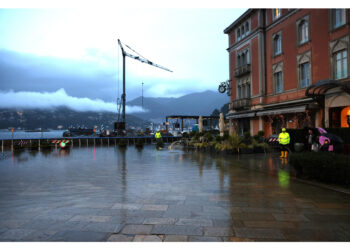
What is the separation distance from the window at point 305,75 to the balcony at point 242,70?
7.84 m

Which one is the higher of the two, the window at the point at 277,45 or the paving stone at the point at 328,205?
the window at the point at 277,45

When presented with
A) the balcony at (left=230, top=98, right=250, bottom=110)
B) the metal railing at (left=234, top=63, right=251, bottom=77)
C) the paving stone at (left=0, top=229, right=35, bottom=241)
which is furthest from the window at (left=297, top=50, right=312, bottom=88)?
the paving stone at (left=0, top=229, right=35, bottom=241)

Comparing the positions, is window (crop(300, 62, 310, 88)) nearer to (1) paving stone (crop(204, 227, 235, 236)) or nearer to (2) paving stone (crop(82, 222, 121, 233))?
(1) paving stone (crop(204, 227, 235, 236))

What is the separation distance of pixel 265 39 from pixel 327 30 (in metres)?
8.99

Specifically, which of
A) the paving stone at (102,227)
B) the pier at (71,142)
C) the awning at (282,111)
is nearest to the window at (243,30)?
the awning at (282,111)

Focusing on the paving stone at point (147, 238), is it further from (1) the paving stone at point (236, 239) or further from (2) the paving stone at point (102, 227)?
(1) the paving stone at point (236, 239)

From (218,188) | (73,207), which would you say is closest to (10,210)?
(73,207)

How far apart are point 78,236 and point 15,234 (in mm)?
998

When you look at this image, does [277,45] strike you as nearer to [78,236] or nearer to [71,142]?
[71,142]

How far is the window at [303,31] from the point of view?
2273cm

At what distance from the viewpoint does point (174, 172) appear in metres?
9.73

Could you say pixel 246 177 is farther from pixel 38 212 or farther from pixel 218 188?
pixel 38 212

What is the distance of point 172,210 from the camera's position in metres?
5.03

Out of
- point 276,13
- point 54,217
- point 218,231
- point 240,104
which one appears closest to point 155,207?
point 218,231
